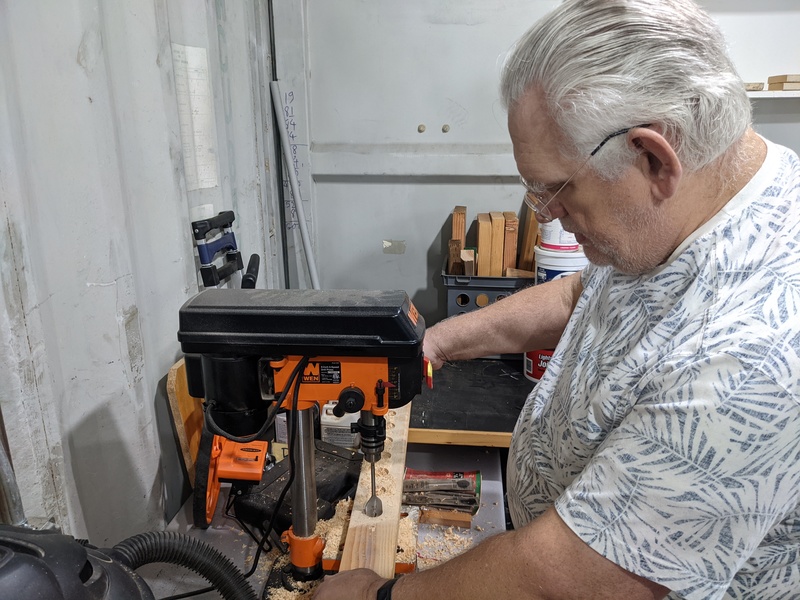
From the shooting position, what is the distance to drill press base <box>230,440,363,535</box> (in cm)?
106

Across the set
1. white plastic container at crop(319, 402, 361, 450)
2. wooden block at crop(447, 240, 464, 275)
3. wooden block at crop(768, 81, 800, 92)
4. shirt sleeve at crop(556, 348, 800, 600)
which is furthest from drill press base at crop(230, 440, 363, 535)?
wooden block at crop(768, 81, 800, 92)

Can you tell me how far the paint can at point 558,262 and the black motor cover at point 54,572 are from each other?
4.74 feet

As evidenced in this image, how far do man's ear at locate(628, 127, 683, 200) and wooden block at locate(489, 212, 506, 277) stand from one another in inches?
47.7

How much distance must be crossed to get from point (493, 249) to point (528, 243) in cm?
15

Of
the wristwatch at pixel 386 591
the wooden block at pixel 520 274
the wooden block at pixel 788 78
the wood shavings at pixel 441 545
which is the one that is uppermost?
the wooden block at pixel 788 78

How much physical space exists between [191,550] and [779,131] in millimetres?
2345

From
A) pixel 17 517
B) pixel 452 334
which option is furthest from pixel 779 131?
pixel 17 517

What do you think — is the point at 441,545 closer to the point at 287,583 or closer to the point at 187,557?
the point at 287,583

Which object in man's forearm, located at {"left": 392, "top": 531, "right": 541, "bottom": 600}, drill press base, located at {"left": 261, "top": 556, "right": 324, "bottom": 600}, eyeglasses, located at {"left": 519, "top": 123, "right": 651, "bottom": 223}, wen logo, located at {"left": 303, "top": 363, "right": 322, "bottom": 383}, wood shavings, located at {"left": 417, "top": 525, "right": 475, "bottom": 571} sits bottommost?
wood shavings, located at {"left": 417, "top": 525, "right": 475, "bottom": 571}

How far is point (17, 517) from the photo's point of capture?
60 cm

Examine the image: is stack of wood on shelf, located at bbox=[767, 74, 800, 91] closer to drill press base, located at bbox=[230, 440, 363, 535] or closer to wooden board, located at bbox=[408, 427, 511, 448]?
wooden board, located at bbox=[408, 427, 511, 448]

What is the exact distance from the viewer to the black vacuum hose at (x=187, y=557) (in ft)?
2.52

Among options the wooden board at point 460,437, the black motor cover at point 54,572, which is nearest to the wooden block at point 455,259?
the wooden board at point 460,437

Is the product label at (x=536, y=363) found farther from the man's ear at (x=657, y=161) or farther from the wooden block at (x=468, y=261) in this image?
the man's ear at (x=657, y=161)
